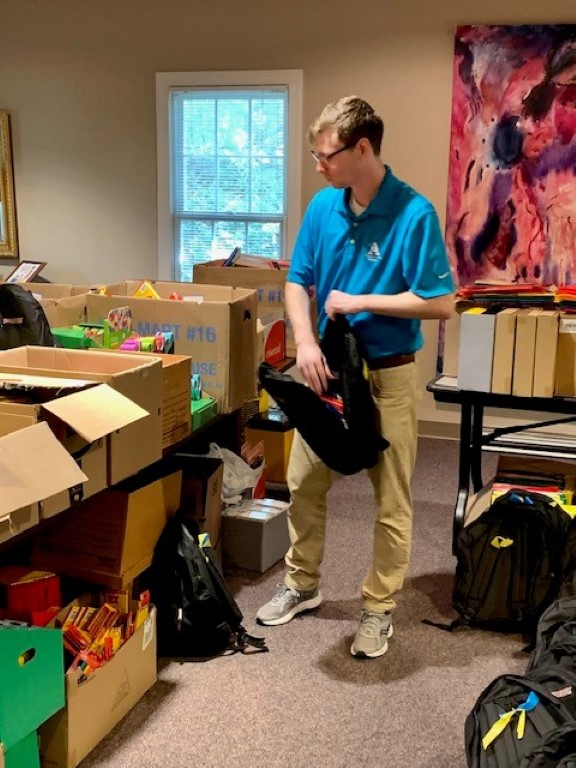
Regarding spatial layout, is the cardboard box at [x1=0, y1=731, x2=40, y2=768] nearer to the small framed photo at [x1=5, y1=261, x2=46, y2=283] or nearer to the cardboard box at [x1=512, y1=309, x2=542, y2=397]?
the cardboard box at [x1=512, y1=309, x2=542, y2=397]

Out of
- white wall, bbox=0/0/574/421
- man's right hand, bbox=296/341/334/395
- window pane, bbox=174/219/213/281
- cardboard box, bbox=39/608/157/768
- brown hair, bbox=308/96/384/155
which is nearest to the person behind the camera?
cardboard box, bbox=39/608/157/768

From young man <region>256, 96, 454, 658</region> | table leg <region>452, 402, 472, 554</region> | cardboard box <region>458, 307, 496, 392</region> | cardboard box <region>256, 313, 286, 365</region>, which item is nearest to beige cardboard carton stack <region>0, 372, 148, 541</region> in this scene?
young man <region>256, 96, 454, 658</region>

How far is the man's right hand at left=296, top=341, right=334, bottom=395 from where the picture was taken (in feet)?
7.82

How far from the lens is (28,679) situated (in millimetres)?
1793

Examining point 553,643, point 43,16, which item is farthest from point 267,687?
point 43,16

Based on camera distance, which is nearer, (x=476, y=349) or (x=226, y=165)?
(x=476, y=349)

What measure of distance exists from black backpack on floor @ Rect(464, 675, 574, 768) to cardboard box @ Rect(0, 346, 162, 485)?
105 cm

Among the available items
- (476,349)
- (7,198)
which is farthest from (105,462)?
(7,198)

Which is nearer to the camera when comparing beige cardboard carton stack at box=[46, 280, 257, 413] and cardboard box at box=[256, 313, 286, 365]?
beige cardboard carton stack at box=[46, 280, 257, 413]

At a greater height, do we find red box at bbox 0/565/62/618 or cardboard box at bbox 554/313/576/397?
cardboard box at bbox 554/313/576/397

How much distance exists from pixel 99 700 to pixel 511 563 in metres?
1.31

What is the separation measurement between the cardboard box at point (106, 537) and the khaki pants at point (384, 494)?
0.45 metres

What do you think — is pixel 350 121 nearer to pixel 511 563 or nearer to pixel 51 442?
pixel 51 442

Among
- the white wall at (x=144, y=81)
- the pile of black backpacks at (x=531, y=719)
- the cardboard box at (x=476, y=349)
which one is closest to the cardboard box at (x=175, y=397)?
the cardboard box at (x=476, y=349)
